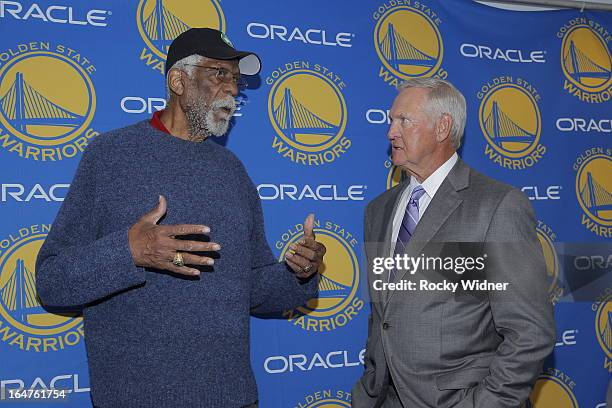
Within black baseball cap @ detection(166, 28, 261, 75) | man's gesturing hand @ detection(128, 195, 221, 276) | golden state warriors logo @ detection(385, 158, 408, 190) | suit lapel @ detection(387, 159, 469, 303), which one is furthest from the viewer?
golden state warriors logo @ detection(385, 158, 408, 190)

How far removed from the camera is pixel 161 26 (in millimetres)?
2449

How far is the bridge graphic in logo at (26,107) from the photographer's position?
2205 millimetres

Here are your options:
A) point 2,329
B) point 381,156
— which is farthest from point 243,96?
point 2,329

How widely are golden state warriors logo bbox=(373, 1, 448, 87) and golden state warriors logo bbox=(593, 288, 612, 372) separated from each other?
1.52 meters

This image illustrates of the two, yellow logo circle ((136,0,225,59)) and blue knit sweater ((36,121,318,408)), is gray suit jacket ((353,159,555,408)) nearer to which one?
blue knit sweater ((36,121,318,408))

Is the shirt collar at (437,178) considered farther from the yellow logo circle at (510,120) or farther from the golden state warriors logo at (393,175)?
the yellow logo circle at (510,120)

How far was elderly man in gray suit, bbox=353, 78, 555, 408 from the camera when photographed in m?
1.66

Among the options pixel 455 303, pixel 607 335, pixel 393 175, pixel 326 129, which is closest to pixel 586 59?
pixel 393 175

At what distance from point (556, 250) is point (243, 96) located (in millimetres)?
1867

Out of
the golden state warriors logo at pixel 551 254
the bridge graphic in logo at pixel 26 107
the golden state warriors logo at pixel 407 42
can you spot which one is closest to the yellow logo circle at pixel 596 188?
the golden state warriors logo at pixel 551 254

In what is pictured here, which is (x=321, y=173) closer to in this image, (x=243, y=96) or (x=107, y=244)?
(x=243, y=96)

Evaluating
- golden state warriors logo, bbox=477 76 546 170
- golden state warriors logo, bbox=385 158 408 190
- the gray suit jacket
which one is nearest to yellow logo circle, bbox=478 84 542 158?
golden state warriors logo, bbox=477 76 546 170

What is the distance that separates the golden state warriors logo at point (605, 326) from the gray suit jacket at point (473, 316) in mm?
1525

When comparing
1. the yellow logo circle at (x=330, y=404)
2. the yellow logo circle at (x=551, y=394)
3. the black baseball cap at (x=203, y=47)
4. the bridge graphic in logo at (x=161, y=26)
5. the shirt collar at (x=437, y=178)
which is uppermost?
the bridge graphic in logo at (x=161, y=26)
